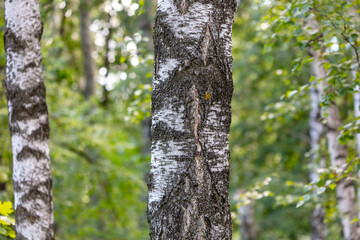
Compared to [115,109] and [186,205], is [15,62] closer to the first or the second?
[186,205]

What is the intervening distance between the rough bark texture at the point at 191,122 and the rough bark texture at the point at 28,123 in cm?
120

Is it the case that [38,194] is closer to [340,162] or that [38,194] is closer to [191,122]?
[191,122]

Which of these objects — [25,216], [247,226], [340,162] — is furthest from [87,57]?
[25,216]

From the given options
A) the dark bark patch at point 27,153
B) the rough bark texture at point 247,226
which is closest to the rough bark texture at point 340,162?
the dark bark patch at point 27,153

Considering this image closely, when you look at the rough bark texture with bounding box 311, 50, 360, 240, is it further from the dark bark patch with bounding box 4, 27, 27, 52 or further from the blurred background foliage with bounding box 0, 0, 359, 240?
the dark bark patch with bounding box 4, 27, 27, 52

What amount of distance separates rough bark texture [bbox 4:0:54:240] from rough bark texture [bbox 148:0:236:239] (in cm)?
120

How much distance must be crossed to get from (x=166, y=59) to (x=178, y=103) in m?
0.25

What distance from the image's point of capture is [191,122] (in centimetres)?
197

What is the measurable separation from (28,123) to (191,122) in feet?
4.89

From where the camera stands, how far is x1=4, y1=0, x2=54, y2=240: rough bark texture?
2846mm

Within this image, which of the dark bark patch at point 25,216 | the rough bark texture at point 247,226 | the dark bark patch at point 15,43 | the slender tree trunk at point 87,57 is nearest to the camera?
the dark bark patch at point 25,216

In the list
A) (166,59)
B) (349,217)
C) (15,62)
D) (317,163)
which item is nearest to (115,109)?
(317,163)

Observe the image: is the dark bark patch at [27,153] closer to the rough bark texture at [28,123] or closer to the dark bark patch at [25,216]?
the rough bark texture at [28,123]

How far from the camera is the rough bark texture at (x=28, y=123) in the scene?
9.34 feet
